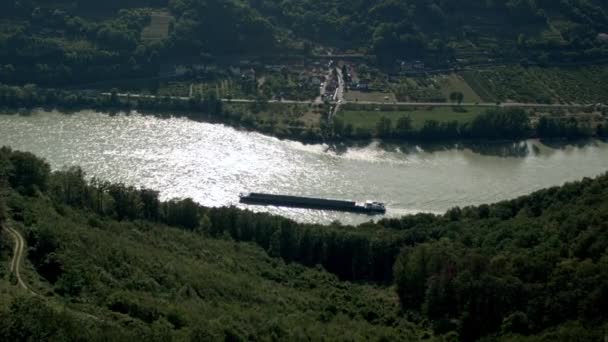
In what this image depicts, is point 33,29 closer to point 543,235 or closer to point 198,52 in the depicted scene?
point 198,52

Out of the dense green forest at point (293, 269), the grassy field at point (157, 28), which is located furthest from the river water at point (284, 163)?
the grassy field at point (157, 28)

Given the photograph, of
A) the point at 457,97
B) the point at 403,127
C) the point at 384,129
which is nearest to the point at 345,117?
the point at 384,129

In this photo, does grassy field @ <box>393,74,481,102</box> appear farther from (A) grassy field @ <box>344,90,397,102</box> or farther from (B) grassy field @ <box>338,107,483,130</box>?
(B) grassy field @ <box>338,107,483,130</box>

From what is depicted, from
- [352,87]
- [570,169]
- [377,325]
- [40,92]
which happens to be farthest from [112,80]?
[377,325]

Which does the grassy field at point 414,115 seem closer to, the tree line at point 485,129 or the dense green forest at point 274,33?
the tree line at point 485,129

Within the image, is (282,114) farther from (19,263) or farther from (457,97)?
(19,263)

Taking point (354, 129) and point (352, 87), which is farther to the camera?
point (352, 87)

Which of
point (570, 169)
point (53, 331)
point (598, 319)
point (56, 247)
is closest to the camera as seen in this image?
point (53, 331)

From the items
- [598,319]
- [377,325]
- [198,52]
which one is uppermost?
[198,52]
